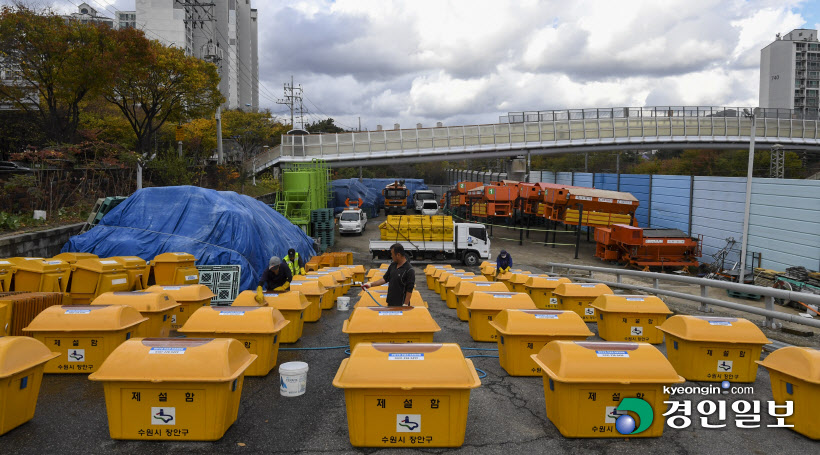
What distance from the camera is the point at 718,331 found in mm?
6660

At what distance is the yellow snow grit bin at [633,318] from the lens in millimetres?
8438

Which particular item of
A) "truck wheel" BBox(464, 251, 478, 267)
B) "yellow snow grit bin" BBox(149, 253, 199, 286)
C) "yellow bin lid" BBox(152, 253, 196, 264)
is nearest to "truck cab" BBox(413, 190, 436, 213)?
"truck wheel" BBox(464, 251, 478, 267)

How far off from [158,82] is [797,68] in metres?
120

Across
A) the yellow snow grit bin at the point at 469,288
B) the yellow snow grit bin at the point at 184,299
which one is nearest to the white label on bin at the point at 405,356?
the yellow snow grit bin at the point at 469,288

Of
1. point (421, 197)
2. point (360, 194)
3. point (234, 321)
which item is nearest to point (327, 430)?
point (234, 321)

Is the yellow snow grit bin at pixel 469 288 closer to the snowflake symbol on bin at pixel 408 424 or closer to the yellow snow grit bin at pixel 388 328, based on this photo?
the yellow snow grit bin at pixel 388 328

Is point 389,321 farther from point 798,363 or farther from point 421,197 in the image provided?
point 421,197

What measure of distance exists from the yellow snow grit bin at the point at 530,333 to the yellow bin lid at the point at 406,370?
1.96 metres

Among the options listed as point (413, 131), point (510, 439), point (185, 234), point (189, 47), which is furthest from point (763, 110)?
point (189, 47)

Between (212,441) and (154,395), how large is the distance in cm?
69

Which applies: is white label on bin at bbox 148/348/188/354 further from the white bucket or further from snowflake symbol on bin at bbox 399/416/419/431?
snowflake symbol on bin at bbox 399/416/419/431

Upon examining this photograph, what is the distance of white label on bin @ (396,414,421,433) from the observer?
4.91 meters

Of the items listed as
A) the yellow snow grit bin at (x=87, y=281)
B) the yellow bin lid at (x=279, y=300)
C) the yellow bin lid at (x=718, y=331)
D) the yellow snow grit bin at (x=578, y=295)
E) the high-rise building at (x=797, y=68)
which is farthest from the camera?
the high-rise building at (x=797, y=68)

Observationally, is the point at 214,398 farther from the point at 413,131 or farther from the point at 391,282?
the point at 413,131
